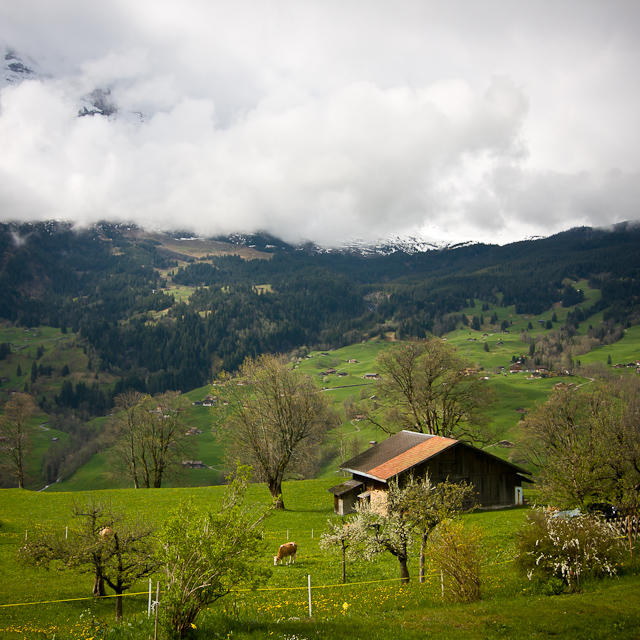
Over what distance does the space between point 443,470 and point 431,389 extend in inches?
504

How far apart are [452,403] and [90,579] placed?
39672 mm

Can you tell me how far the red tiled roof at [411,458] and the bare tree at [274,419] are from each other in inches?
343

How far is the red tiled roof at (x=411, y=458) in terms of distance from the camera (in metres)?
40.2

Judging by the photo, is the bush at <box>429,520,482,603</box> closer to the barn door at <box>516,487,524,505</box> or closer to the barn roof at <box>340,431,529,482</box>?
the barn roof at <box>340,431,529,482</box>

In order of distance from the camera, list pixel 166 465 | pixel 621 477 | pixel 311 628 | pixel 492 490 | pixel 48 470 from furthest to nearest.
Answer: pixel 48 470 → pixel 166 465 → pixel 492 490 → pixel 621 477 → pixel 311 628

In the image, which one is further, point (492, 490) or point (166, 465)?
point (166, 465)

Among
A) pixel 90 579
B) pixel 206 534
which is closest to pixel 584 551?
pixel 206 534

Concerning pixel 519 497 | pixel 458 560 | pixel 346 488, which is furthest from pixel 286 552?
pixel 519 497

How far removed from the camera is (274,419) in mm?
47594

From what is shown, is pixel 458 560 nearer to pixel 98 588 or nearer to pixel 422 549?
pixel 422 549

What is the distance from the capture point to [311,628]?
1440 centimetres

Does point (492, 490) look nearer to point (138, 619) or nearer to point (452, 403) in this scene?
point (452, 403)

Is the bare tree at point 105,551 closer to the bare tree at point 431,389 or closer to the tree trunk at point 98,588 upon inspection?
the tree trunk at point 98,588

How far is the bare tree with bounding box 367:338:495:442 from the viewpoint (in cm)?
5175
